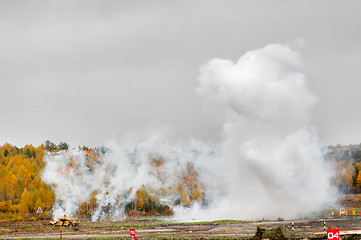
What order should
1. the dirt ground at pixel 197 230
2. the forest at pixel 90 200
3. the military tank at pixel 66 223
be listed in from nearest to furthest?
the dirt ground at pixel 197 230
the military tank at pixel 66 223
the forest at pixel 90 200

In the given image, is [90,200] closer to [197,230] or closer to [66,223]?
[66,223]

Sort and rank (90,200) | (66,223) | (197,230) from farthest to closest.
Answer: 1. (90,200)
2. (66,223)
3. (197,230)

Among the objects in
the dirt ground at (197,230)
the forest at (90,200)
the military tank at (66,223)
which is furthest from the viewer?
the forest at (90,200)

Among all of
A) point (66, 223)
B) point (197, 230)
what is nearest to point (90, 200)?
point (66, 223)

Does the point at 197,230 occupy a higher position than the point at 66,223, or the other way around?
the point at 66,223

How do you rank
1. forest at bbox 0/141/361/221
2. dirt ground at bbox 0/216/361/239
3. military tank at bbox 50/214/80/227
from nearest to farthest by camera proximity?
1. dirt ground at bbox 0/216/361/239
2. military tank at bbox 50/214/80/227
3. forest at bbox 0/141/361/221

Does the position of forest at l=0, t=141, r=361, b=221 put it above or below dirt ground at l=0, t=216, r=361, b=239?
above

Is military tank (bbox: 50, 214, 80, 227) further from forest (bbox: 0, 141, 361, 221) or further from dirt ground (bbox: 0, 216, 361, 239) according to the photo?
forest (bbox: 0, 141, 361, 221)

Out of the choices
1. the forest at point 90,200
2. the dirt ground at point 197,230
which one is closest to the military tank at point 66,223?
the dirt ground at point 197,230

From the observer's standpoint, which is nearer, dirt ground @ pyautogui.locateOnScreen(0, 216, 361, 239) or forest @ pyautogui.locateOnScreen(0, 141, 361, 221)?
dirt ground @ pyautogui.locateOnScreen(0, 216, 361, 239)

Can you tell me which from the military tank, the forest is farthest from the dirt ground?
the forest

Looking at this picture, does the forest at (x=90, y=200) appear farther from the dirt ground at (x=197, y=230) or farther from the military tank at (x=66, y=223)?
the dirt ground at (x=197, y=230)

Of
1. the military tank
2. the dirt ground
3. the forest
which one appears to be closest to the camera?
the dirt ground

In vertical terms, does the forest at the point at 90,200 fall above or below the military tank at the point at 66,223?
above
